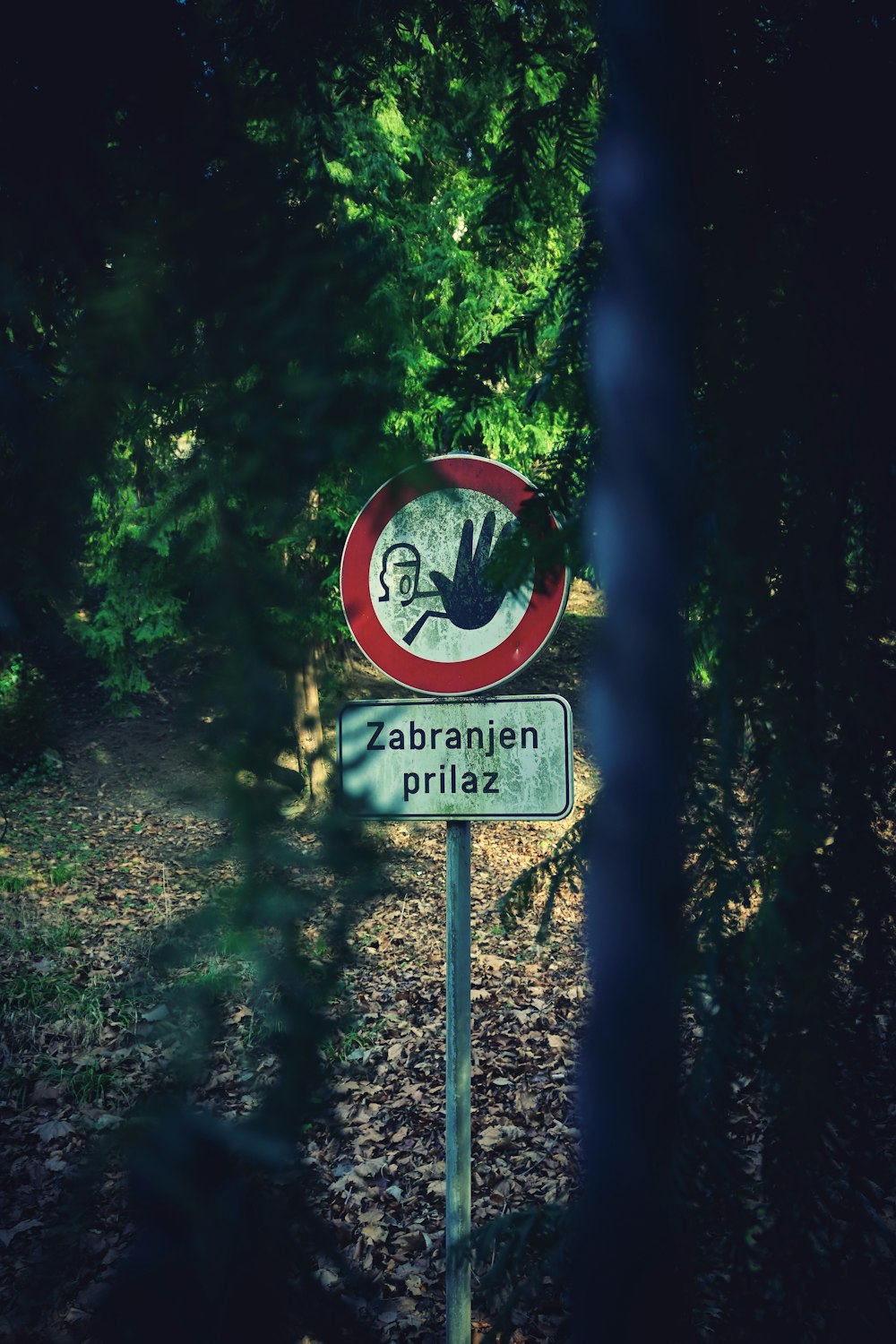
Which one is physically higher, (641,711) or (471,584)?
(471,584)

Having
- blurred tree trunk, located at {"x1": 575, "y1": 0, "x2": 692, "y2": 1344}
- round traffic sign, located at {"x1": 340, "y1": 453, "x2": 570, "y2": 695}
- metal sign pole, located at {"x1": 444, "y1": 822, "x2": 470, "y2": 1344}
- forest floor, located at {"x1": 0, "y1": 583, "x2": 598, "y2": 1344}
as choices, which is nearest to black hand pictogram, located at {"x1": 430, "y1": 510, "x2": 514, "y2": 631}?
round traffic sign, located at {"x1": 340, "y1": 453, "x2": 570, "y2": 695}

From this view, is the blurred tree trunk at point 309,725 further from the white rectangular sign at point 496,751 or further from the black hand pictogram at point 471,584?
the white rectangular sign at point 496,751

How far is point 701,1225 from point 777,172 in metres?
1.11

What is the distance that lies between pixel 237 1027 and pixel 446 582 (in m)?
0.73

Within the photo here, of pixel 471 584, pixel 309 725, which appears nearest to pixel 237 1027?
pixel 309 725

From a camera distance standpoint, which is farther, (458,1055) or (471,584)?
(458,1055)

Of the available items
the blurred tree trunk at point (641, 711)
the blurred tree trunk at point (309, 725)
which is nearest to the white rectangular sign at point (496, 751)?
the blurred tree trunk at point (309, 725)

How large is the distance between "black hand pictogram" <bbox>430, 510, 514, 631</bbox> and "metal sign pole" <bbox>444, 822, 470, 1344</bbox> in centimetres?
53

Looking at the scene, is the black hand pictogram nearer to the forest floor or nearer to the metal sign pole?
the forest floor

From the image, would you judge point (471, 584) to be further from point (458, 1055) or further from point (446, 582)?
point (458, 1055)

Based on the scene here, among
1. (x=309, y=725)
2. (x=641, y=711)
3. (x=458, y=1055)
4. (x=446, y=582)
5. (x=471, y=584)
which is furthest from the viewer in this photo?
(x=458, y=1055)

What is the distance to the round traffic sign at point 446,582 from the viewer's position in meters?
0.97

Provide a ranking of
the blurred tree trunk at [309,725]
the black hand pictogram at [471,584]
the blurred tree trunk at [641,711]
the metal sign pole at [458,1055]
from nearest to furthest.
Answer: the blurred tree trunk at [641,711] < the blurred tree trunk at [309,725] < the black hand pictogram at [471,584] < the metal sign pole at [458,1055]

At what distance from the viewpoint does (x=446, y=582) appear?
4.59ft
